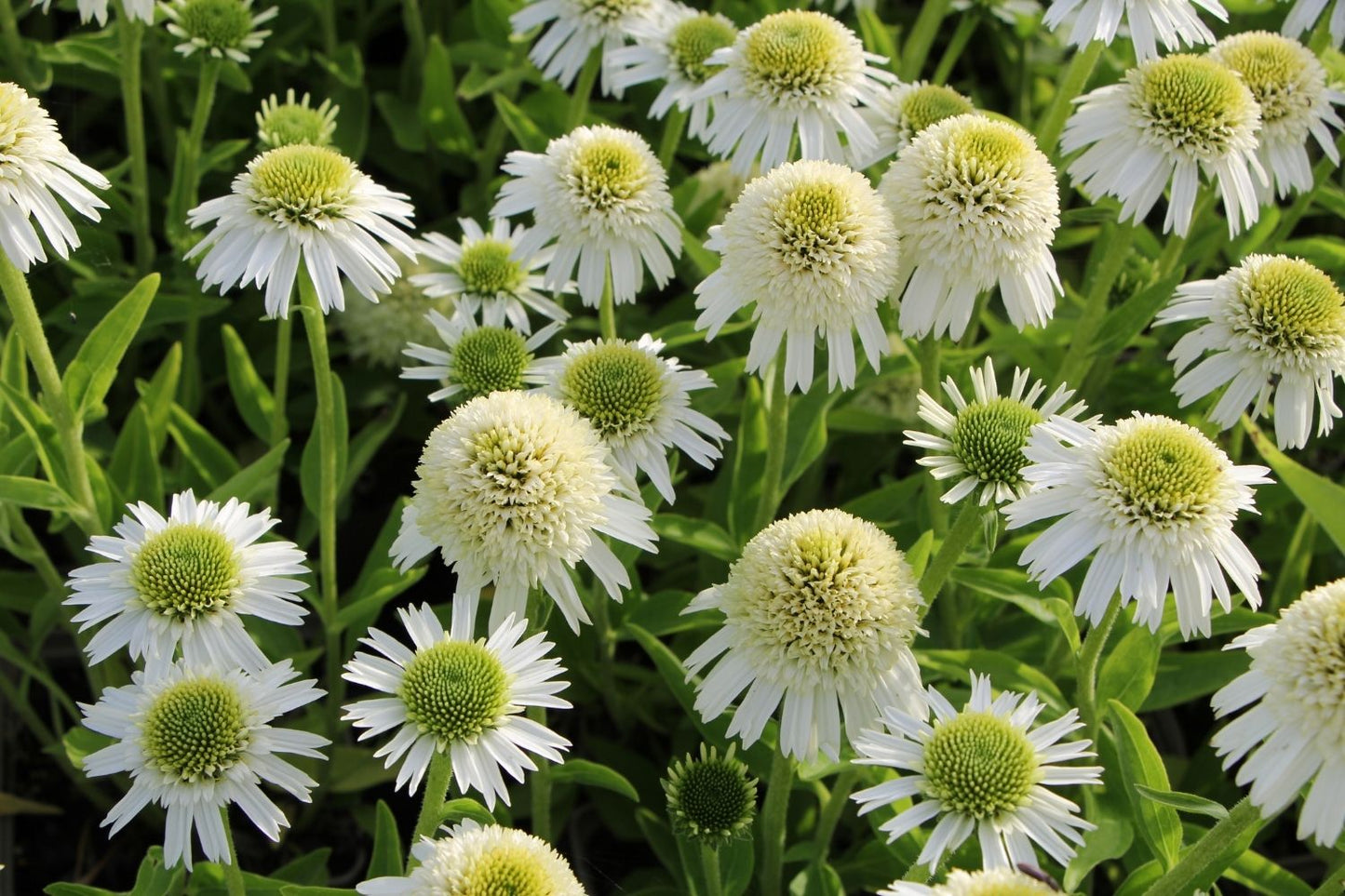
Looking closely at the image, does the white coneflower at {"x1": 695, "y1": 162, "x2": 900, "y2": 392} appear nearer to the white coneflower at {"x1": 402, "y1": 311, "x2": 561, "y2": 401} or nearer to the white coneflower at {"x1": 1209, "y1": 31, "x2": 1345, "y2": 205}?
the white coneflower at {"x1": 402, "y1": 311, "x2": 561, "y2": 401}

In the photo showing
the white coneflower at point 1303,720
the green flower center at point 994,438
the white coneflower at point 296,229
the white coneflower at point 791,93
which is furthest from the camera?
the white coneflower at point 791,93

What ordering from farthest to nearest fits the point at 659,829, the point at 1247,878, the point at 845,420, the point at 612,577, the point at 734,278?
the point at 845,420
the point at 659,829
the point at 1247,878
the point at 734,278
the point at 612,577

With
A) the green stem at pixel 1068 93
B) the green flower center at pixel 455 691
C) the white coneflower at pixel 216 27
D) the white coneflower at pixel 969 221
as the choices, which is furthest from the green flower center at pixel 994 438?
the white coneflower at pixel 216 27

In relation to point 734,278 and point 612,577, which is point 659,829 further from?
point 734,278

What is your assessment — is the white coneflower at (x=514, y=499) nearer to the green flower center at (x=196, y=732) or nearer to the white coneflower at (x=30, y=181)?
the green flower center at (x=196, y=732)

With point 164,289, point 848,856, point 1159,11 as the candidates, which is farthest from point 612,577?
point 164,289

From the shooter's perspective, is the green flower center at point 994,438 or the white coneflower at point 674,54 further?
the white coneflower at point 674,54
